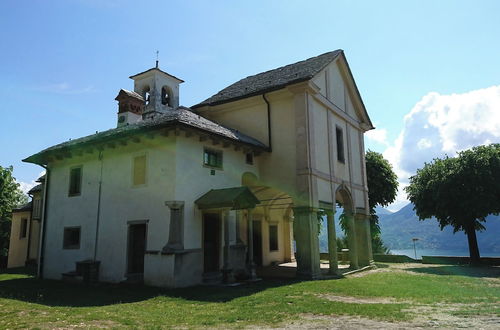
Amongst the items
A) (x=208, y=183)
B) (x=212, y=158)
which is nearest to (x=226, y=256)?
(x=208, y=183)

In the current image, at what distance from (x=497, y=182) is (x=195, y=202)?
21.4 m

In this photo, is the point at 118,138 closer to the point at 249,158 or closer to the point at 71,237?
the point at 71,237

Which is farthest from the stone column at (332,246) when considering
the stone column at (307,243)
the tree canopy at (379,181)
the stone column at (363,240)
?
the tree canopy at (379,181)

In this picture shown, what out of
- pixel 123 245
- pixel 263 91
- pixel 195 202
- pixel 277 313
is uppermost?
pixel 263 91

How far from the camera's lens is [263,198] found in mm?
21438

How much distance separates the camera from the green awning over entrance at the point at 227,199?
13.9 metres

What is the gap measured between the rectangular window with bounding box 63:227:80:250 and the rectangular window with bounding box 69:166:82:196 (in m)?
1.67

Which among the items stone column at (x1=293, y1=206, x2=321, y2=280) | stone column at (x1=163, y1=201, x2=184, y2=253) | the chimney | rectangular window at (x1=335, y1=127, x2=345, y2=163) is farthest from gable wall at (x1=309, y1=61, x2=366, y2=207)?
the chimney

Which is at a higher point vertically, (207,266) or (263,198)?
(263,198)

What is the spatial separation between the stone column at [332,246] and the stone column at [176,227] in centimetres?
799

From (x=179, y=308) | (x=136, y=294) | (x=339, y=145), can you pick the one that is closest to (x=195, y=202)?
(x=136, y=294)

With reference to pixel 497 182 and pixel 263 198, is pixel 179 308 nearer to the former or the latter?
pixel 263 198

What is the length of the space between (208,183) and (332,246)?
24.2ft

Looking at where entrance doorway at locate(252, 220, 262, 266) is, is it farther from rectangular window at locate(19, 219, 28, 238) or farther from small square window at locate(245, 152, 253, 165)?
rectangular window at locate(19, 219, 28, 238)
